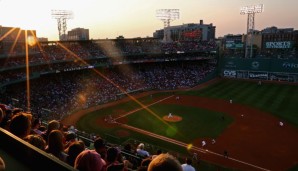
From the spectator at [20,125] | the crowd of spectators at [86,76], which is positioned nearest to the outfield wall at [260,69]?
the crowd of spectators at [86,76]

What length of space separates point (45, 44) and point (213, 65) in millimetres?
37237

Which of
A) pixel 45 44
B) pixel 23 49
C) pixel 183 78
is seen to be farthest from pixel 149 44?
pixel 23 49

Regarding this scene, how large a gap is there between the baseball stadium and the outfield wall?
19cm

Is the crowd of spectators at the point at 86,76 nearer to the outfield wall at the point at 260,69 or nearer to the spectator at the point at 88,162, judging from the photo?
the outfield wall at the point at 260,69

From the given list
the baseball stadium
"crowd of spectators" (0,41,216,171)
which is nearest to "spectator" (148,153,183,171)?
the baseball stadium

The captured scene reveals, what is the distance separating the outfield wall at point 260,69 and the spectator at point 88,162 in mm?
54087

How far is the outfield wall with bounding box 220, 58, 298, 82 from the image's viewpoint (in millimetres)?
50559

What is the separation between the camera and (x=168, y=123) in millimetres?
29922

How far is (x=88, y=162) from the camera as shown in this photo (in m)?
4.33

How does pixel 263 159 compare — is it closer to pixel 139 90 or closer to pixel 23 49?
pixel 139 90

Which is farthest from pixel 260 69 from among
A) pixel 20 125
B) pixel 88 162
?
pixel 88 162

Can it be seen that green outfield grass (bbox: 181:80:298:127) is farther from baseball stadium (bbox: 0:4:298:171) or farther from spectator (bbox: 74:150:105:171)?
spectator (bbox: 74:150:105:171)

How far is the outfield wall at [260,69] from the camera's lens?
50.6m

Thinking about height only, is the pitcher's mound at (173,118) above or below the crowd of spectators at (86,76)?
below
